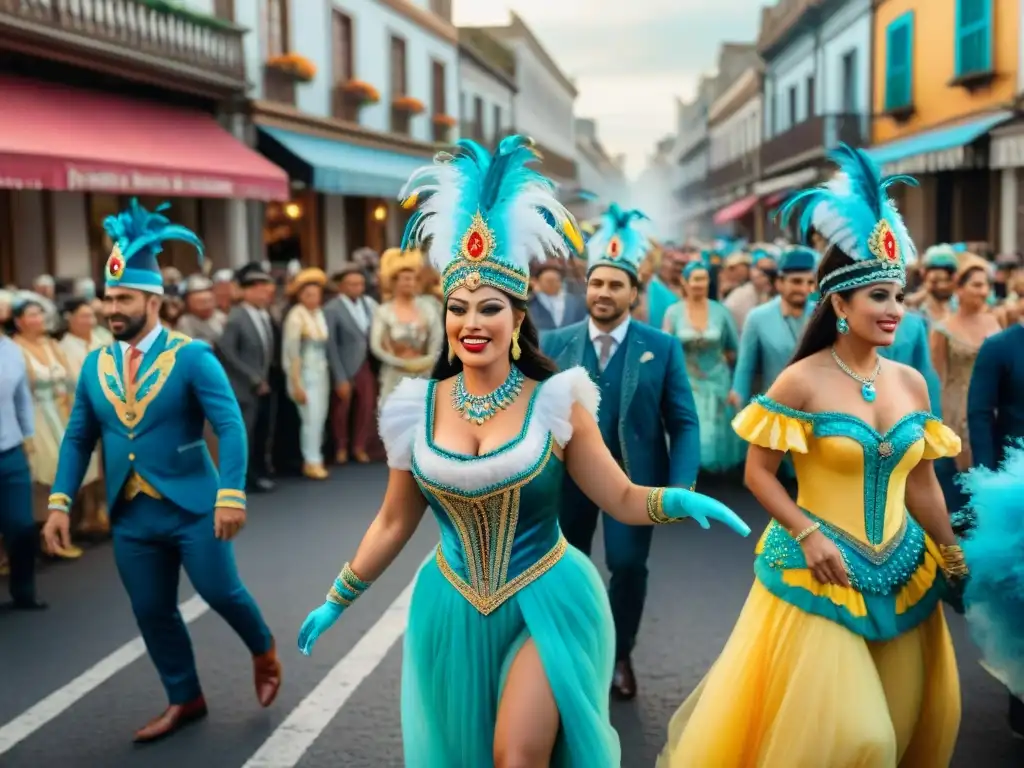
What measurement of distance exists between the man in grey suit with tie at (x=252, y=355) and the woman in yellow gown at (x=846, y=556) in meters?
7.26

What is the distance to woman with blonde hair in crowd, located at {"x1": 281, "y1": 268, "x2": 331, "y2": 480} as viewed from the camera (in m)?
11.4

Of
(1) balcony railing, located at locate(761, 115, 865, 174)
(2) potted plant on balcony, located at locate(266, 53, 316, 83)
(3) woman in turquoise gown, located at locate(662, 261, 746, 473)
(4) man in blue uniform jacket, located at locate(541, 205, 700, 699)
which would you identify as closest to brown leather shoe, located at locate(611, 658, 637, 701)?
(4) man in blue uniform jacket, located at locate(541, 205, 700, 699)

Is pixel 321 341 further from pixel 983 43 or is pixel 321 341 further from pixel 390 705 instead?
pixel 983 43

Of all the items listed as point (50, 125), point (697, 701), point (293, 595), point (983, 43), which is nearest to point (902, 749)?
point (697, 701)

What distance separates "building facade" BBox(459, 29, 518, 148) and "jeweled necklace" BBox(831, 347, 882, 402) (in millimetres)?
31486

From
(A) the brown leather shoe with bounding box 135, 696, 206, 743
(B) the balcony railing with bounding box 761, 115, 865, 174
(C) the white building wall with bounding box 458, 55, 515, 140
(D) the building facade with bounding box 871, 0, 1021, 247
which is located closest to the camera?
(A) the brown leather shoe with bounding box 135, 696, 206, 743

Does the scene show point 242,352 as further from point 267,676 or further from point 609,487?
point 609,487

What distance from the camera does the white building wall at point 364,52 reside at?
70.6 feet

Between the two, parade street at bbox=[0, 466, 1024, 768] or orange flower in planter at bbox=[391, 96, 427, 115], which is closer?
parade street at bbox=[0, 466, 1024, 768]

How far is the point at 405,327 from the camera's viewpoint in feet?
38.9

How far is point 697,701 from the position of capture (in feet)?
13.2

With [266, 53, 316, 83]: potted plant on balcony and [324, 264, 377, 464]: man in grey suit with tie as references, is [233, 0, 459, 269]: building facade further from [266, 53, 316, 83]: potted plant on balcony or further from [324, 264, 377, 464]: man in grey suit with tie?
[324, 264, 377, 464]: man in grey suit with tie

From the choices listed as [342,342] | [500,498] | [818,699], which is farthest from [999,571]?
[342,342]

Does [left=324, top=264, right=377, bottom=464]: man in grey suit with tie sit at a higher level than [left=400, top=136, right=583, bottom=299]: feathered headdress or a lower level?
lower
